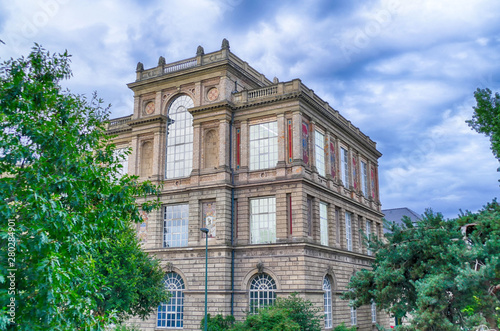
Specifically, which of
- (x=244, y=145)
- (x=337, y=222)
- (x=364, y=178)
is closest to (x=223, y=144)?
(x=244, y=145)

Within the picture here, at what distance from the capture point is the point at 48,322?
10.8 meters

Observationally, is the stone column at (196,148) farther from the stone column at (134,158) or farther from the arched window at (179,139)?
the stone column at (134,158)

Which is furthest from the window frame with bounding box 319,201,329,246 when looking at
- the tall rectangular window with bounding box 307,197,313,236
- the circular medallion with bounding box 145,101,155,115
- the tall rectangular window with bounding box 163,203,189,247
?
the circular medallion with bounding box 145,101,155,115

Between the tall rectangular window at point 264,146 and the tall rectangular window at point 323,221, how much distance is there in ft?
17.7

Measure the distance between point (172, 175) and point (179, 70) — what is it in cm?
897

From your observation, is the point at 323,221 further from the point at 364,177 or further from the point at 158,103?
the point at 158,103

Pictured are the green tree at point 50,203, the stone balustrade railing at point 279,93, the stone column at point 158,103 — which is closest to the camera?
the green tree at point 50,203

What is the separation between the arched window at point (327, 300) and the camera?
35.9m

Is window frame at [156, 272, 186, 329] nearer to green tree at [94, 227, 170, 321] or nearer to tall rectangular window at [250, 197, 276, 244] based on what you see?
green tree at [94, 227, 170, 321]

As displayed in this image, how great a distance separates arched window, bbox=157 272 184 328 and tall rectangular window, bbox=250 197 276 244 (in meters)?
6.70

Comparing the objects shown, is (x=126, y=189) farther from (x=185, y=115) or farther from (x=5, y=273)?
(x=185, y=115)

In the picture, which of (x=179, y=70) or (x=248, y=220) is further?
(x=179, y=70)

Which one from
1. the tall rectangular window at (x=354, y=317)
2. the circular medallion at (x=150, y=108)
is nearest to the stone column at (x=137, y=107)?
the circular medallion at (x=150, y=108)

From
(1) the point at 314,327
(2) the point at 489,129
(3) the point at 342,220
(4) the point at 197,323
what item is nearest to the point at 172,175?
(4) the point at 197,323
